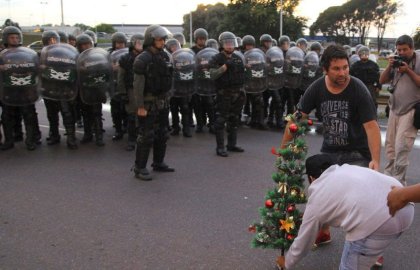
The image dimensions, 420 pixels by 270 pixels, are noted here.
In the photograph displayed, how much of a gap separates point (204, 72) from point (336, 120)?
Answer: 517cm

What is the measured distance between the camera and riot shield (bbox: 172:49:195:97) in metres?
7.97

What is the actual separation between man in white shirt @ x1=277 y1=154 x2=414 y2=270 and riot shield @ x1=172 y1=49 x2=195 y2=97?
580 centimetres

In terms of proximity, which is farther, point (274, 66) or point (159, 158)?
point (274, 66)

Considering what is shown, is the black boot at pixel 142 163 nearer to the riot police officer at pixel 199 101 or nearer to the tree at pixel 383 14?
the riot police officer at pixel 199 101

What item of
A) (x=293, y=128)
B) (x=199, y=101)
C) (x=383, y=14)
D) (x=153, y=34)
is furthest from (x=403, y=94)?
(x=383, y=14)

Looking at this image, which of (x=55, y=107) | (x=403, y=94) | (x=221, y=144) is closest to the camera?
(x=403, y=94)

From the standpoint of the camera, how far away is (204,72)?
8.16 metres

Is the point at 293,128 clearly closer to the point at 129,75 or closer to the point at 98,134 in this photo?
the point at 129,75

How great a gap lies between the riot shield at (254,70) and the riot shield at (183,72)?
100 cm

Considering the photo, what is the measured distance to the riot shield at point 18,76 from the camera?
6.58 metres

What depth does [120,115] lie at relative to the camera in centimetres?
814

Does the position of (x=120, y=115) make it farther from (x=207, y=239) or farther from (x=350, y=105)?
(x=350, y=105)

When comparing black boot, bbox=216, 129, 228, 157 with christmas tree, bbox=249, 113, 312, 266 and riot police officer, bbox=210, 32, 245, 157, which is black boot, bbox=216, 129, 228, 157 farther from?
christmas tree, bbox=249, 113, 312, 266

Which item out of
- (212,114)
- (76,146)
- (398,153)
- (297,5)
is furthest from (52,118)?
(297,5)
